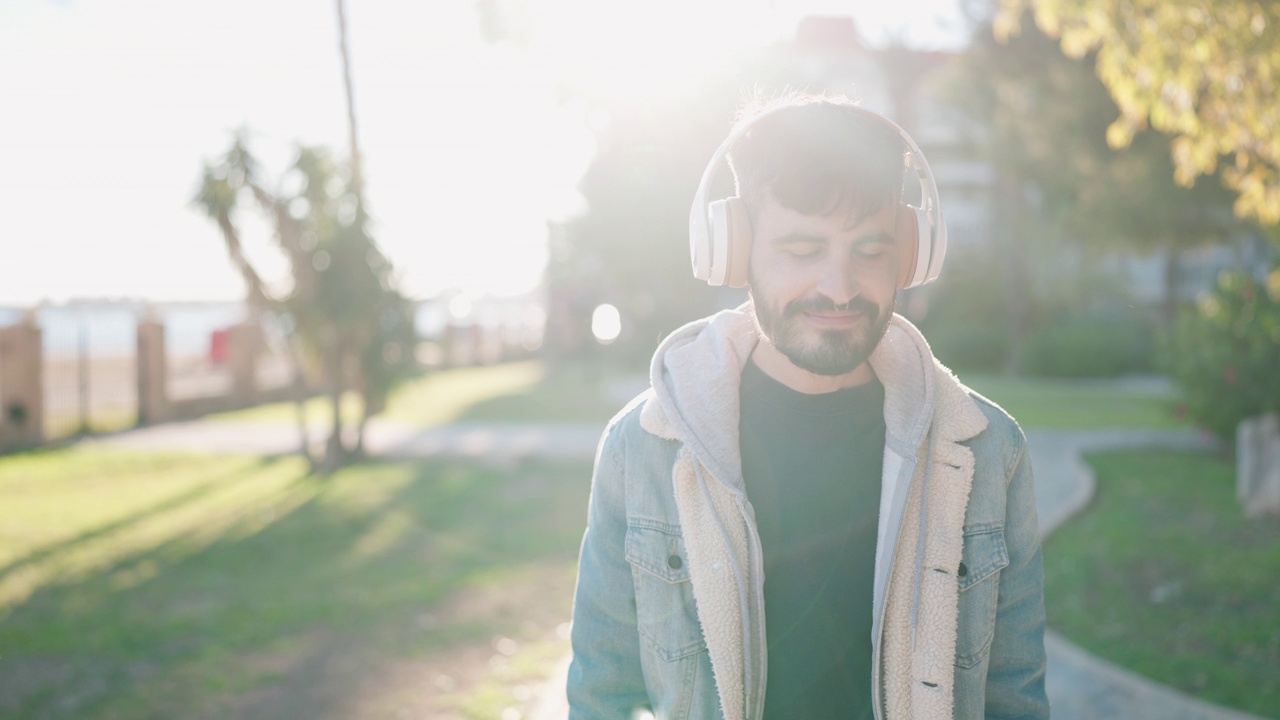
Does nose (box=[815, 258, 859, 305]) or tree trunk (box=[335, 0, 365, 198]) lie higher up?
tree trunk (box=[335, 0, 365, 198])

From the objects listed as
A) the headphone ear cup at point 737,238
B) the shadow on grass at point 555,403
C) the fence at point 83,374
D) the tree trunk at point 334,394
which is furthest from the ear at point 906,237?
the fence at point 83,374

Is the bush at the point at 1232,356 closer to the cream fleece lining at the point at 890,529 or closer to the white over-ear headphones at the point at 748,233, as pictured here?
the white over-ear headphones at the point at 748,233

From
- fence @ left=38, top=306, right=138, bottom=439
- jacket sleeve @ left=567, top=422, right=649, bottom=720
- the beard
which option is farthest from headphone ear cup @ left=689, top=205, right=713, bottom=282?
fence @ left=38, top=306, right=138, bottom=439

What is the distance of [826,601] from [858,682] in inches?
7.3

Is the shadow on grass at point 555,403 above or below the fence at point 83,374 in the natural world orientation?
below

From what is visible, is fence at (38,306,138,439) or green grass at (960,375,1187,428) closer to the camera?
fence at (38,306,138,439)

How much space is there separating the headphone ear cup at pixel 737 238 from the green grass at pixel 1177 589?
3864 mm

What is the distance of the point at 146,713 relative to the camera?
185 inches

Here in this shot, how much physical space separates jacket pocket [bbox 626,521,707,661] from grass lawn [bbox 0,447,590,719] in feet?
9.73

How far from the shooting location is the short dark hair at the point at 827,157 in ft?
6.97

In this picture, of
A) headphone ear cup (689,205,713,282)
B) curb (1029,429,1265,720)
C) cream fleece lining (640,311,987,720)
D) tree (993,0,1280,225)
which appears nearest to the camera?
cream fleece lining (640,311,987,720)

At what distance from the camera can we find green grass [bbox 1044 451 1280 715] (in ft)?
16.5

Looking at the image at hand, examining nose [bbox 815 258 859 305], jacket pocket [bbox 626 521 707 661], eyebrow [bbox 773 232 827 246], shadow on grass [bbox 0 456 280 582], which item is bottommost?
shadow on grass [bbox 0 456 280 582]

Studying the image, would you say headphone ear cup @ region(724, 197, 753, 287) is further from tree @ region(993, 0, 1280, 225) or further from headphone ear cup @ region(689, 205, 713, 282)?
tree @ region(993, 0, 1280, 225)
